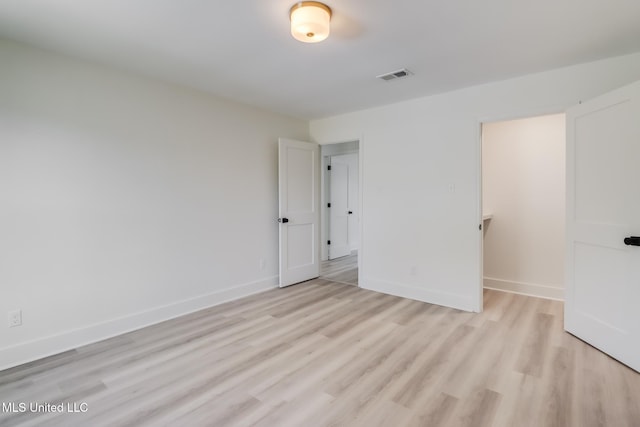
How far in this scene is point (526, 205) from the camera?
385 centimetres

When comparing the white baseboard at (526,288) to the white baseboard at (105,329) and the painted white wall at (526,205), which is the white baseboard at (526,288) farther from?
the white baseboard at (105,329)

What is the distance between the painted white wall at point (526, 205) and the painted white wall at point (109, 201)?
126 inches

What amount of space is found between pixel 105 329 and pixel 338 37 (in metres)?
3.11

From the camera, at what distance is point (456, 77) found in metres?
2.97

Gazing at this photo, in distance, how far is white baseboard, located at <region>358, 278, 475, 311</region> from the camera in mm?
3357

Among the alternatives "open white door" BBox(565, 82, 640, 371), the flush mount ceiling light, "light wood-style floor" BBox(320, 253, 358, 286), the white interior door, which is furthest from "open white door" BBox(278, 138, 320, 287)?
"open white door" BBox(565, 82, 640, 371)

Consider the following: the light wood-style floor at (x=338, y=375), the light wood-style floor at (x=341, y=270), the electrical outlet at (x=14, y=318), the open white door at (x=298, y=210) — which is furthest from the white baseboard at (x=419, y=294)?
the electrical outlet at (x=14, y=318)

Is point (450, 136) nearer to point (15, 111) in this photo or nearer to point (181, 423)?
point (181, 423)

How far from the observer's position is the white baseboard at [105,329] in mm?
2326

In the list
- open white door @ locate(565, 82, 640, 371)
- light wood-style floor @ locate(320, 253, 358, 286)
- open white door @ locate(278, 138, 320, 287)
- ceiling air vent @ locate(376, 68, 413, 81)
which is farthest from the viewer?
light wood-style floor @ locate(320, 253, 358, 286)

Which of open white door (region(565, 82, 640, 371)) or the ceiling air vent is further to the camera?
the ceiling air vent

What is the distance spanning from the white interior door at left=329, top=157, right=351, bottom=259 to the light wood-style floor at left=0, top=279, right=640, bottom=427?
3125 millimetres

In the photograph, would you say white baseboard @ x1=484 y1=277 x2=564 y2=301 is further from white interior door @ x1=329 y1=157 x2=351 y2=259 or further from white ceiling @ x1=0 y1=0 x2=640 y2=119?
white interior door @ x1=329 y1=157 x2=351 y2=259

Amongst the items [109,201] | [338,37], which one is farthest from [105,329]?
[338,37]
